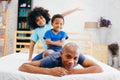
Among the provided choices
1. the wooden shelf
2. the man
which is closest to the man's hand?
the man

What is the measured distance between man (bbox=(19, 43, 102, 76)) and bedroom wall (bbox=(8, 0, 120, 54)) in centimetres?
349

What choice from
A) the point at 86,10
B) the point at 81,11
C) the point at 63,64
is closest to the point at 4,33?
the point at 81,11

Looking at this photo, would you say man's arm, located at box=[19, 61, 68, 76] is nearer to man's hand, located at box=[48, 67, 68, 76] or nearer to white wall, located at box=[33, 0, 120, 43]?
man's hand, located at box=[48, 67, 68, 76]

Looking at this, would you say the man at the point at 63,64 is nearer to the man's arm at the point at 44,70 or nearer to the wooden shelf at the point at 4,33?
the man's arm at the point at 44,70

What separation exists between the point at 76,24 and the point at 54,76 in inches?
146

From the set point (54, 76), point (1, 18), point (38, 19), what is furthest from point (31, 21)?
point (1, 18)

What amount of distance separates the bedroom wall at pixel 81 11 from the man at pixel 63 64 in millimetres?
3487

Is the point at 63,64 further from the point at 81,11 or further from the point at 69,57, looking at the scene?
the point at 81,11

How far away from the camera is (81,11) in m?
5.32

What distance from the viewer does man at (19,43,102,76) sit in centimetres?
170

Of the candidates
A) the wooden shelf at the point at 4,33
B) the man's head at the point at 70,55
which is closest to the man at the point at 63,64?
the man's head at the point at 70,55

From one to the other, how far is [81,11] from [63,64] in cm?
367

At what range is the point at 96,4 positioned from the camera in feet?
17.5

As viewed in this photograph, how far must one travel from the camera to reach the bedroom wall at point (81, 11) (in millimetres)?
5305
